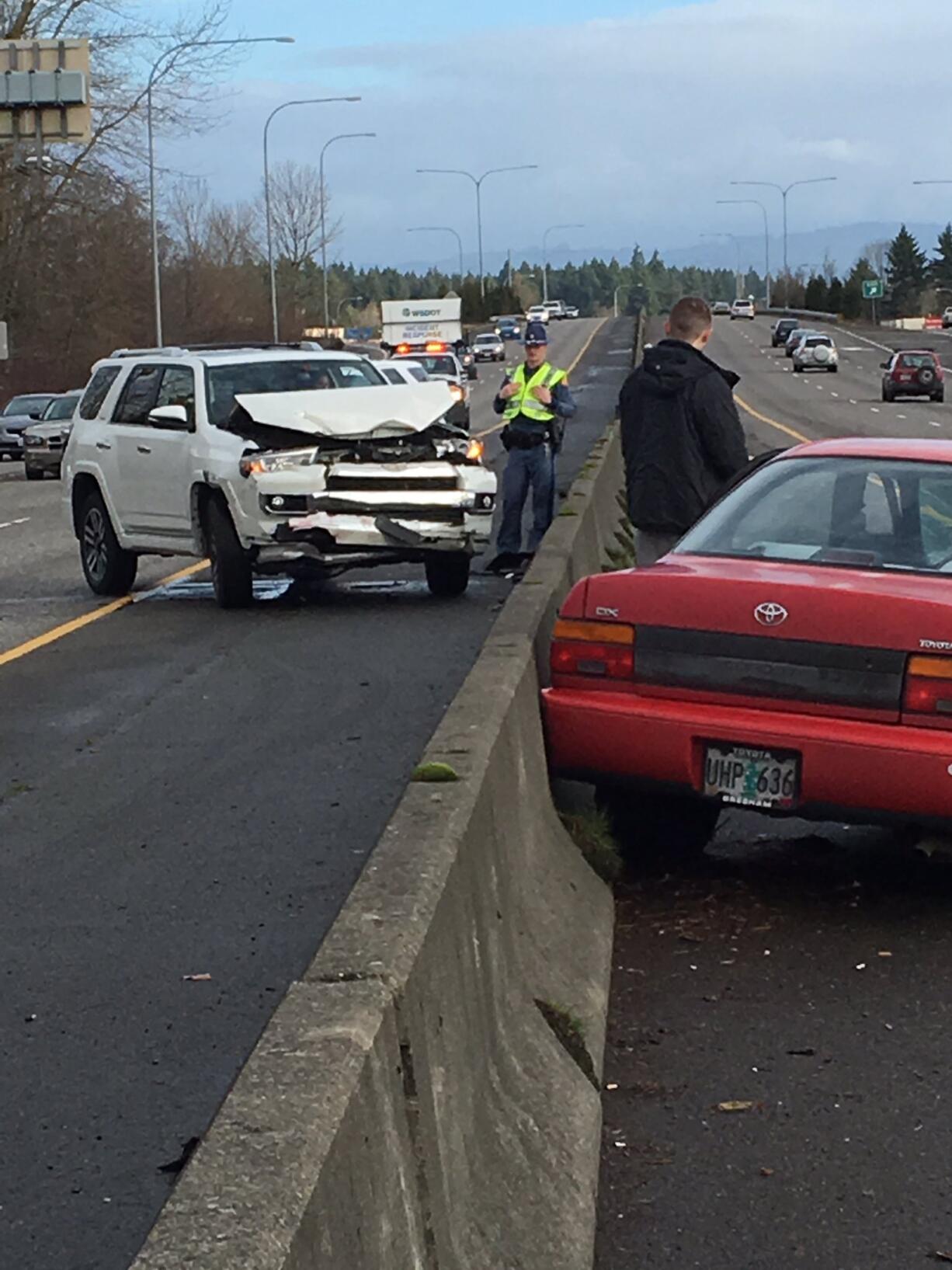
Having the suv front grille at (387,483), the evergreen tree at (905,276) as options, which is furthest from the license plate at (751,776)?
the evergreen tree at (905,276)

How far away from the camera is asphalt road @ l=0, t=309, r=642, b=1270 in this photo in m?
5.06

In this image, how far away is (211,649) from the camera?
1328 cm

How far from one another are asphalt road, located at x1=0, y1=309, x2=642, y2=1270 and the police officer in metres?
0.86

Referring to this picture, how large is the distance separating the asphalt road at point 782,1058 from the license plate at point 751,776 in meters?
0.41

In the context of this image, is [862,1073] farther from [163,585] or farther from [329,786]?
[163,585]

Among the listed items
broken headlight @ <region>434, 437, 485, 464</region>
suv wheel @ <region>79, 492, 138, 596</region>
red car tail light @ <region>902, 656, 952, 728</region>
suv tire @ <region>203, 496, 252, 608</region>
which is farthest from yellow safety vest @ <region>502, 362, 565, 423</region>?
red car tail light @ <region>902, 656, 952, 728</region>

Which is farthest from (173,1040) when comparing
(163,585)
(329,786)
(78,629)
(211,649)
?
(163,585)

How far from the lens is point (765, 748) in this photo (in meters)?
6.83

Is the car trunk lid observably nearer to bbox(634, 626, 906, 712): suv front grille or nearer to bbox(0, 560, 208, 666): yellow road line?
bbox(634, 626, 906, 712): suv front grille

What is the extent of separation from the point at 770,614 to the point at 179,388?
9780 millimetres

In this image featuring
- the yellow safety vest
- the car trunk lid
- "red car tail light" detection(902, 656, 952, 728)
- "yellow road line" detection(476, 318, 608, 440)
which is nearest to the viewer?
"red car tail light" detection(902, 656, 952, 728)

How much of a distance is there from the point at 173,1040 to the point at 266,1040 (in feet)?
8.01

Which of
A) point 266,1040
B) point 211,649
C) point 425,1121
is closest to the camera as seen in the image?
point 266,1040

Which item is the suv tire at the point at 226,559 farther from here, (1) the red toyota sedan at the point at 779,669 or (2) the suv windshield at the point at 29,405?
(2) the suv windshield at the point at 29,405
